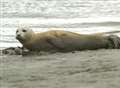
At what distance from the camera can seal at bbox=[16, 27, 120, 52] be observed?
10578 mm

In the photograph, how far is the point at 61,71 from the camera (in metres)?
7.45

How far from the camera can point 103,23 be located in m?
16.6

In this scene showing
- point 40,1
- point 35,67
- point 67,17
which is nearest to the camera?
point 35,67

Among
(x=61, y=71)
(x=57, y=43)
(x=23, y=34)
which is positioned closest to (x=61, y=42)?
(x=57, y=43)

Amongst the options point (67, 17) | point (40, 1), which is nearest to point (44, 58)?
point (67, 17)

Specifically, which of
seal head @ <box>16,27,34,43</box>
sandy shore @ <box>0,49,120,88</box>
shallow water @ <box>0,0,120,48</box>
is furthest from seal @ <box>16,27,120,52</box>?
shallow water @ <box>0,0,120,48</box>

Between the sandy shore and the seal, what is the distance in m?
0.83

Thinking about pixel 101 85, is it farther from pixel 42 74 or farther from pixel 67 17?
pixel 67 17

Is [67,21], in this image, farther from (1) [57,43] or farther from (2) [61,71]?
(2) [61,71]

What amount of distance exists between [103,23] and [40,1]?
477 inches

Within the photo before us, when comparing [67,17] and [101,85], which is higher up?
[101,85]

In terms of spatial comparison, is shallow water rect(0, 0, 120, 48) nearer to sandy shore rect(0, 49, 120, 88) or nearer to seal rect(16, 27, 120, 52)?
seal rect(16, 27, 120, 52)

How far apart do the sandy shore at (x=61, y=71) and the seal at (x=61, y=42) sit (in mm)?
831

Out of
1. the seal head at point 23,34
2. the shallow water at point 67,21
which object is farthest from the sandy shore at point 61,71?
the shallow water at point 67,21
